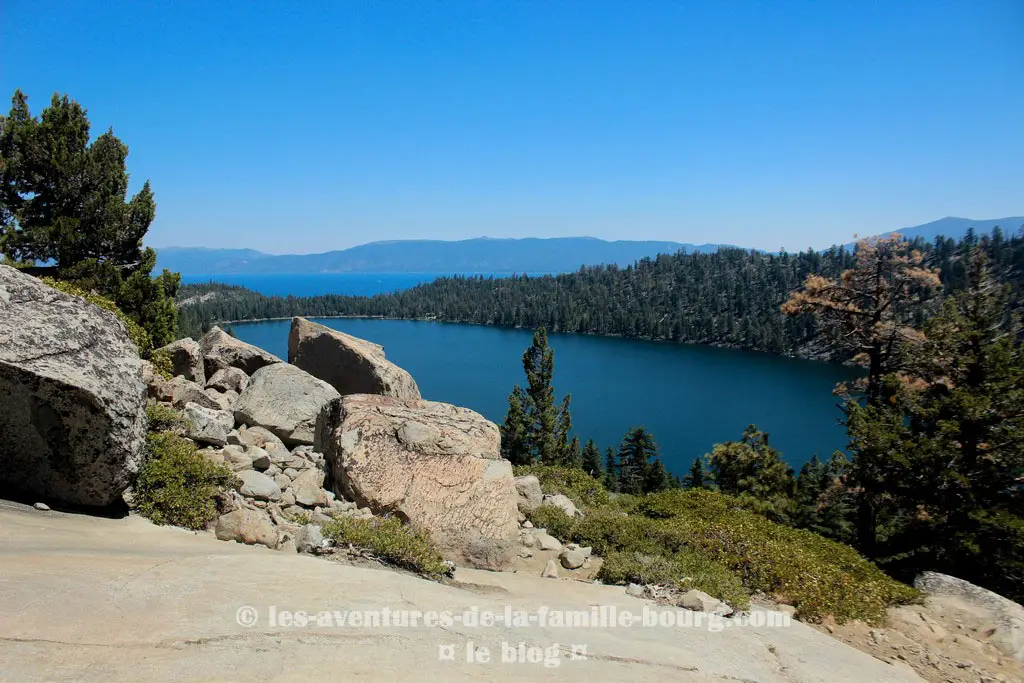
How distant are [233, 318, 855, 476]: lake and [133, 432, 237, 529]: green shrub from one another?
5825 cm

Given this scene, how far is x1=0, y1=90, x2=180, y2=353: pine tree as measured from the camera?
18.5 metres

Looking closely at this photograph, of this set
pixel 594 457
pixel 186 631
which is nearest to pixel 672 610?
pixel 186 631

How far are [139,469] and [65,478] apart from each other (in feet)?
2.25

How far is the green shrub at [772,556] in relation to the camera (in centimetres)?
824

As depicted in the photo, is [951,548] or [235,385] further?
[235,385]

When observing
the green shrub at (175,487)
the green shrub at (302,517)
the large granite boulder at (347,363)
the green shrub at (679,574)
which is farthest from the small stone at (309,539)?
the large granite boulder at (347,363)

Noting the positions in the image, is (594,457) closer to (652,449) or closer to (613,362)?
(652,449)

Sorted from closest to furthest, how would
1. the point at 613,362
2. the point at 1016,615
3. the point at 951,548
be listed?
the point at 1016,615
the point at 951,548
the point at 613,362

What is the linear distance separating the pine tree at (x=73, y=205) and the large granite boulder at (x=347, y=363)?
7.22 m

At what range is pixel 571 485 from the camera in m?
14.6

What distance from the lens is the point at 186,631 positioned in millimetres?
3871

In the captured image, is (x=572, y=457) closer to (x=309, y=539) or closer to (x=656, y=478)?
(x=656, y=478)

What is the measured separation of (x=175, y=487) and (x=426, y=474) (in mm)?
3735

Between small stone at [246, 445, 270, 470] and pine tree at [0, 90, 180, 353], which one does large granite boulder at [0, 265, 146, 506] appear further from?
pine tree at [0, 90, 180, 353]
